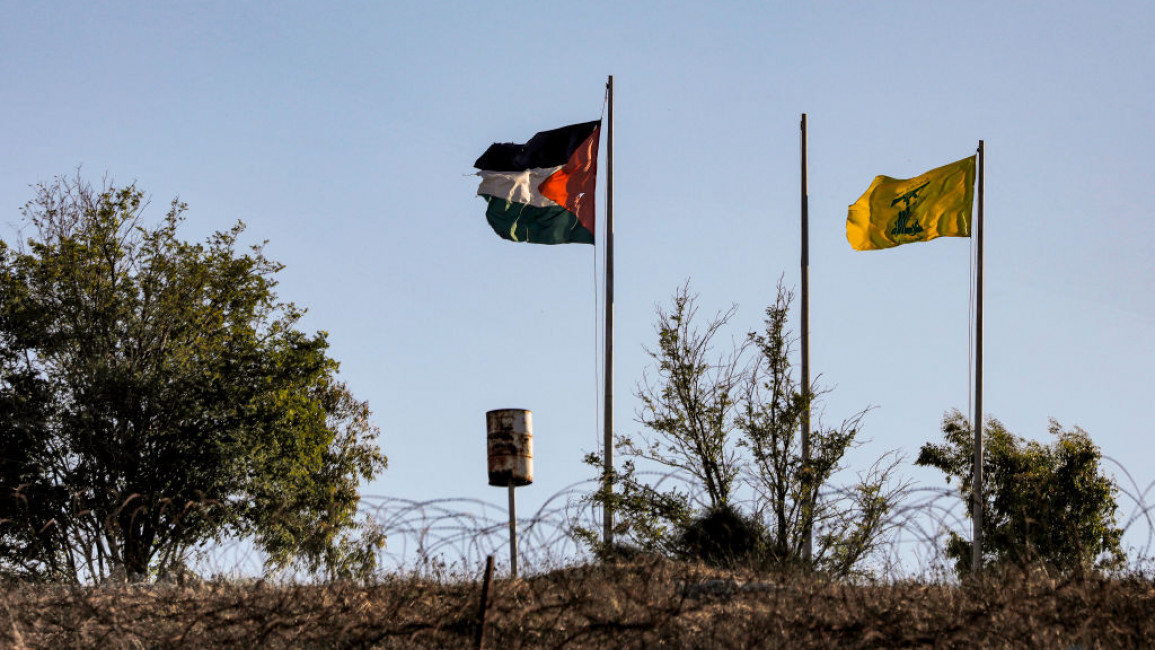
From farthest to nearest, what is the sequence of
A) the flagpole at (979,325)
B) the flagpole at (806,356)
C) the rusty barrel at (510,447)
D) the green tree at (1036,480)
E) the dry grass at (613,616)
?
the green tree at (1036,480) < the flagpole at (979,325) < the flagpole at (806,356) < the rusty barrel at (510,447) < the dry grass at (613,616)

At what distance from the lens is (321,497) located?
32750mm

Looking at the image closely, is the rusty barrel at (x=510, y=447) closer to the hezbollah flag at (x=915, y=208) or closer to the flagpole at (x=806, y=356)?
the flagpole at (x=806, y=356)

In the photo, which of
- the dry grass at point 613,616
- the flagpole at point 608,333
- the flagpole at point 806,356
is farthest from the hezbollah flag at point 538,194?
the dry grass at point 613,616

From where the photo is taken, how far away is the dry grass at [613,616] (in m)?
11.3

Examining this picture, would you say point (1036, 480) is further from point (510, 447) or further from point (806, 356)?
point (510, 447)

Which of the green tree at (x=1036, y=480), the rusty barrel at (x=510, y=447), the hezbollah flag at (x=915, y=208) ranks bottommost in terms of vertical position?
the green tree at (x=1036, y=480)

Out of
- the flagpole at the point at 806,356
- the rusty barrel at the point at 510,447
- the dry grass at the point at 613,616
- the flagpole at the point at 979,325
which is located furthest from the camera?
the flagpole at the point at 979,325

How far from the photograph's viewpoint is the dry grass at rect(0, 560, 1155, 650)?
37.2 ft

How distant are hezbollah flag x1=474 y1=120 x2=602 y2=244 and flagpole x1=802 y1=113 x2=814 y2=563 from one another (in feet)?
14.2

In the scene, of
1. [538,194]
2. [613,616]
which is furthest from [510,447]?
[538,194]

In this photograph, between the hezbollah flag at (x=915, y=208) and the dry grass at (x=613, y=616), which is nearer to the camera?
the dry grass at (x=613, y=616)

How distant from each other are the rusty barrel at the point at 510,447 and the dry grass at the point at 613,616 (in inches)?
83.1

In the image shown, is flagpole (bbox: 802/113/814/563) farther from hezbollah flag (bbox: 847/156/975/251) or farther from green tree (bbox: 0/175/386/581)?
green tree (bbox: 0/175/386/581)

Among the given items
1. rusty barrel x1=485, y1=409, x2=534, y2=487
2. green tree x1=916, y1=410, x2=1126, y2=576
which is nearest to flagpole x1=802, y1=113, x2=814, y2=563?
rusty barrel x1=485, y1=409, x2=534, y2=487
